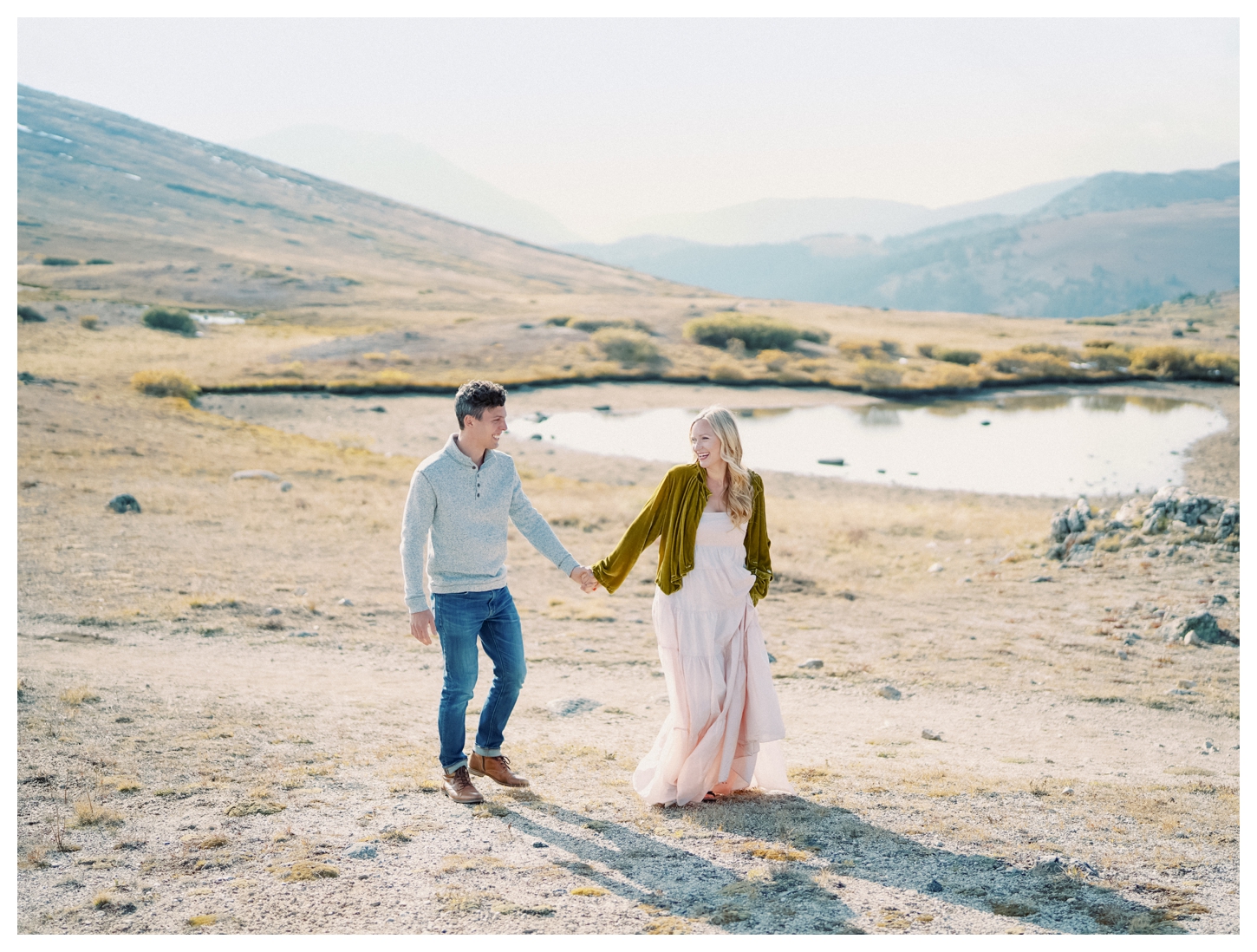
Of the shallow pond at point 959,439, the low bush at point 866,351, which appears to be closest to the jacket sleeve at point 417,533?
the shallow pond at point 959,439

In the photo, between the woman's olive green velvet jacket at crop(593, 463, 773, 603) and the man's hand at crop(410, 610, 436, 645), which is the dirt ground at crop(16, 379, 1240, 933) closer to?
the man's hand at crop(410, 610, 436, 645)

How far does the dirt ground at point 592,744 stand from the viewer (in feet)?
14.6

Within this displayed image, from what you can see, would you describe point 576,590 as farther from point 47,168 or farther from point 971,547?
point 47,168

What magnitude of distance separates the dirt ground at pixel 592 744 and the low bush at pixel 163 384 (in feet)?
58.2

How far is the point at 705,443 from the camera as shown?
5.28 metres

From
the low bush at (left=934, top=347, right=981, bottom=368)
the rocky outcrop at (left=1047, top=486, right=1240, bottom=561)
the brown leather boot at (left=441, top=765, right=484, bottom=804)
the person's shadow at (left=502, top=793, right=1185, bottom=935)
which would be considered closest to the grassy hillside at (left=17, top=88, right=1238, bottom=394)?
the low bush at (left=934, top=347, right=981, bottom=368)

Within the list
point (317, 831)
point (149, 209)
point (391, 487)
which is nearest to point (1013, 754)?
point (317, 831)

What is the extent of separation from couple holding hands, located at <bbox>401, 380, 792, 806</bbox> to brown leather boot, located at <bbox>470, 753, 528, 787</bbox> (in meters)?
0.22

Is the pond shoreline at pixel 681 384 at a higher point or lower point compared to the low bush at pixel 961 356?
lower

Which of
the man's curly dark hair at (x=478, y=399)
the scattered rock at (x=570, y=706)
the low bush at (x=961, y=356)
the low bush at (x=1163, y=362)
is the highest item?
the low bush at (x=961, y=356)

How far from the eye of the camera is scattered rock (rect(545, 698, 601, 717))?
8137 millimetres

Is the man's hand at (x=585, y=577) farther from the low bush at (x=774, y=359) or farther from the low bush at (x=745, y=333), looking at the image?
the low bush at (x=745, y=333)

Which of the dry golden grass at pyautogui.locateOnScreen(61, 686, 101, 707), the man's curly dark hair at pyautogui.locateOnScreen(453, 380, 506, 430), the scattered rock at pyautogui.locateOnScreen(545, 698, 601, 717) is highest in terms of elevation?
the man's curly dark hair at pyautogui.locateOnScreen(453, 380, 506, 430)

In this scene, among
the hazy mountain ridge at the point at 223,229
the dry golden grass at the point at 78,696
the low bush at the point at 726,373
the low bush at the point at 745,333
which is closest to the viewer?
the dry golden grass at the point at 78,696
